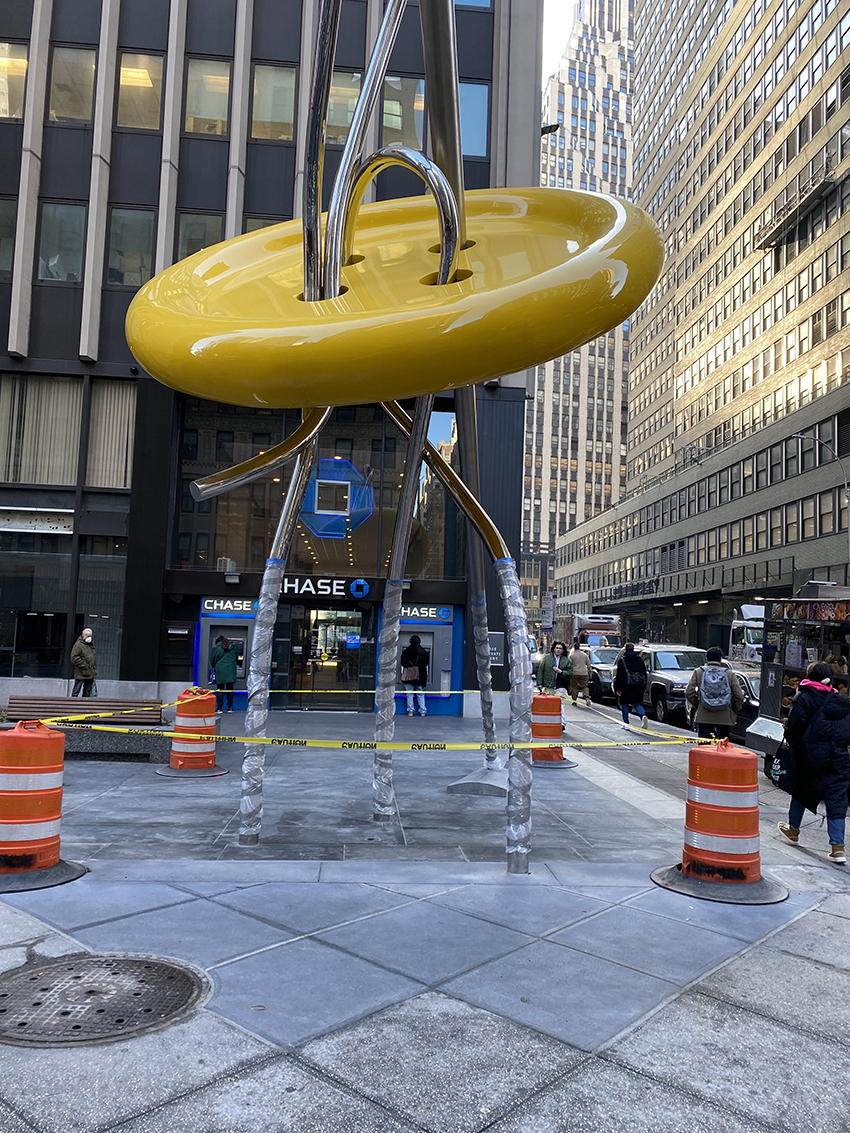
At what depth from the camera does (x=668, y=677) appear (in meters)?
21.1

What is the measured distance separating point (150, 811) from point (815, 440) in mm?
44281

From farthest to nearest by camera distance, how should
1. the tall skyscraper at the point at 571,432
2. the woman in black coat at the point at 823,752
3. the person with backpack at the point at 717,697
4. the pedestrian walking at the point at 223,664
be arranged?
1. the tall skyscraper at the point at 571,432
2. the pedestrian walking at the point at 223,664
3. the person with backpack at the point at 717,697
4. the woman in black coat at the point at 823,752

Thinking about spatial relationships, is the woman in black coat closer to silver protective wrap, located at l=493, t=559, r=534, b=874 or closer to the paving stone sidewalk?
the paving stone sidewalk

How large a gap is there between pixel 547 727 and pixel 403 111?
1538 cm

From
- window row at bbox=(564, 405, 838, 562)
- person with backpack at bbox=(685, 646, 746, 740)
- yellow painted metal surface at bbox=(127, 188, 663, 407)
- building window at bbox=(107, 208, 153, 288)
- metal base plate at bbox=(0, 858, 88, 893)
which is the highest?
window row at bbox=(564, 405, 838, 562)

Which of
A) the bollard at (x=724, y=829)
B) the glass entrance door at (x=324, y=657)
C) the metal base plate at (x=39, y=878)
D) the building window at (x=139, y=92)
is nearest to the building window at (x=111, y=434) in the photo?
the glass entrance door at (x=324, y=657)

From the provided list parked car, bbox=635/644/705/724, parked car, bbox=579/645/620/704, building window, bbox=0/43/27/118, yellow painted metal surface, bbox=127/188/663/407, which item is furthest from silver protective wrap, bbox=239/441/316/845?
parked car, bbox=579/645/620/704

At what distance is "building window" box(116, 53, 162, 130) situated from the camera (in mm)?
20078

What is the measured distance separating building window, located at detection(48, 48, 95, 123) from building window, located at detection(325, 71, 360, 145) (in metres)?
5.60

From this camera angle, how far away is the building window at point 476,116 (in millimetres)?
20141

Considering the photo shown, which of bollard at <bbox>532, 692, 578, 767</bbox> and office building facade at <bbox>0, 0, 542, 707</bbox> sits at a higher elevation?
office building facade at <bbox>0, 0, 542, 707</bbox>

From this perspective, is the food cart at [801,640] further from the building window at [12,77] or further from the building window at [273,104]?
the building window at [12,77]

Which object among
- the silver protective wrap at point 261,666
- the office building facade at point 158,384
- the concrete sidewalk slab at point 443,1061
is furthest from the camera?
the office building facade at point 158,384

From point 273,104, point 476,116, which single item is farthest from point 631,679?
point 273,104
